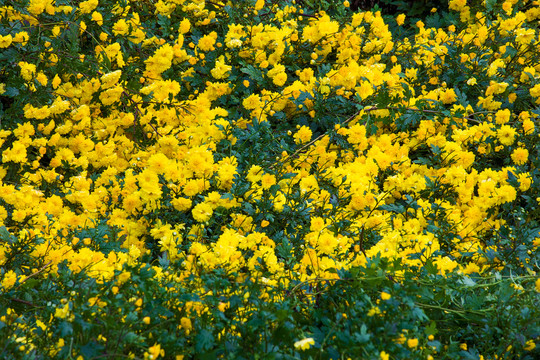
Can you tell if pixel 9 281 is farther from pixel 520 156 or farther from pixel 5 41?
pixel 520 156

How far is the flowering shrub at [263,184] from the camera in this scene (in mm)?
1860

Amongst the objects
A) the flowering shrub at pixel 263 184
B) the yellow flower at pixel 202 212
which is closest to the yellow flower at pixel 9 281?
the flowering shrub at pixel 263 184

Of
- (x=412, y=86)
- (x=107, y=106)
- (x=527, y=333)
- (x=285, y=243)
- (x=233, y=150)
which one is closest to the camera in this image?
(x=527, y=333)

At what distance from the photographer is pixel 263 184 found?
2.86m

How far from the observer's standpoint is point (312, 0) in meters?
4.83

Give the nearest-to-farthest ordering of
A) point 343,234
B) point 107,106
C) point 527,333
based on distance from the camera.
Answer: point 527,333, point 343,234, point 107,106

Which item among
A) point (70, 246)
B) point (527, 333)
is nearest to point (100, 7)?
point (70, 246)

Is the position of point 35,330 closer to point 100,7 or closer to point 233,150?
point 233,150

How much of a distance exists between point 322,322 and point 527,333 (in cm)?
69

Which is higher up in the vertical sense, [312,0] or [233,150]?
[312,0]

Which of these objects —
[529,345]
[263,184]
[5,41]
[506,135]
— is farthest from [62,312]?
[506,135]

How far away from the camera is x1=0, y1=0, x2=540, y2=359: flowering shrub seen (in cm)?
186

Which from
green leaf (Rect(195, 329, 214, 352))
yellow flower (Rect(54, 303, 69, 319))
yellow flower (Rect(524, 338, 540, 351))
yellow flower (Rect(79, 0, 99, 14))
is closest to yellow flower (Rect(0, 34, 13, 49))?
yellow flower (Rect(79, 0, 99, 14))

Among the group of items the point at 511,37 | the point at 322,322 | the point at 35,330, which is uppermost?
the point at 511,37
